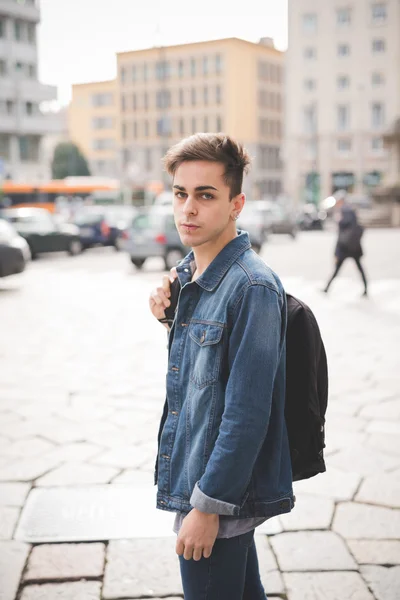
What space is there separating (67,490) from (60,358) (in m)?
4.07

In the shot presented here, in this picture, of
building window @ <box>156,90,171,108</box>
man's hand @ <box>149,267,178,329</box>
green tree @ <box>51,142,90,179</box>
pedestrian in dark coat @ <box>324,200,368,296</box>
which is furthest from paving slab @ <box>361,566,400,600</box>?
building window @ <box>156,90,171,108</box>

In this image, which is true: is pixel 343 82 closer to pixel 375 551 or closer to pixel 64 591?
pixel 375 551

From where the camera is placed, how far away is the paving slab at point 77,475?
15.2 ft

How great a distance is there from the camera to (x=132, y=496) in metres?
4.38

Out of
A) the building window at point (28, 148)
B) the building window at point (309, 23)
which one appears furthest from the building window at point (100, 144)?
the building window at point (309, 23)

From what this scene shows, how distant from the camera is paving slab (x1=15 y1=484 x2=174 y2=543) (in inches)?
154

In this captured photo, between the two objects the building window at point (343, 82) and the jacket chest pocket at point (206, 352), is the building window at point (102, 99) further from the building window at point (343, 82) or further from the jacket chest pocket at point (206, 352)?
the jacket chest pocket at point (206, 352)

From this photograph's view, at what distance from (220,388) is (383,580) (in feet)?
5.88

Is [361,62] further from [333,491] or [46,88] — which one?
[333,491]

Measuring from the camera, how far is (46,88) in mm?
72750

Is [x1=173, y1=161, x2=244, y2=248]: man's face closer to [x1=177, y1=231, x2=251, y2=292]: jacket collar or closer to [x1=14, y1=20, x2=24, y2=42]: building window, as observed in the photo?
[x1=177, y1=231, x2=251, y2=292]: jacket collar

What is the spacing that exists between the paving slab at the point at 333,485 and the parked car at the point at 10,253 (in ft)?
37.1

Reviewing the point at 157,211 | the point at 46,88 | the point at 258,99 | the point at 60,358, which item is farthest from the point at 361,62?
the point at 60,358

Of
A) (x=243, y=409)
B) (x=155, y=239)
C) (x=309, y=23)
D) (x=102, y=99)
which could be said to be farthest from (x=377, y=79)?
(x=243, y=409)
